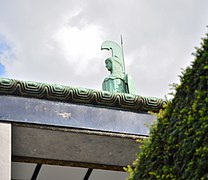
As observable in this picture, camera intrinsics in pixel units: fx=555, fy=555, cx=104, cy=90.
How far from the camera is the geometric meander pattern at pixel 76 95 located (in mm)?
6082

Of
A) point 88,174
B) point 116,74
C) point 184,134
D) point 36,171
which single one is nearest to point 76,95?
point 116,74

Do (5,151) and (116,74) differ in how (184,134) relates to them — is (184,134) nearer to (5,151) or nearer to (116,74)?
(5,151)

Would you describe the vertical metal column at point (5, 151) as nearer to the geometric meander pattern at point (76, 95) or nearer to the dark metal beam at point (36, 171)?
the geometric meander pattern at point (76, 95)

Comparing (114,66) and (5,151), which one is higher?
(114,66)

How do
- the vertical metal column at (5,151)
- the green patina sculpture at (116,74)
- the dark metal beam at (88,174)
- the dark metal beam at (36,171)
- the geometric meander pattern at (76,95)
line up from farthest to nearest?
the dark metal beam at (88,174) → the dark metal beam at (36,171) → the green patina sculpture at (116,74) → the geometric meander pattern at (76,95) → the vertical metal column at (5,151)

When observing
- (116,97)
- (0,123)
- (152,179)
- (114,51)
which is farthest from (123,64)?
(152,179)

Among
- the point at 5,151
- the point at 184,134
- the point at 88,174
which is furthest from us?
→ the point at 88,174

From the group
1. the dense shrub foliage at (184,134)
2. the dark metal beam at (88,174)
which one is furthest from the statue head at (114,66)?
the dense shrub foliage at (184,134)

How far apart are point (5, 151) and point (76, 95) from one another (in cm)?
103

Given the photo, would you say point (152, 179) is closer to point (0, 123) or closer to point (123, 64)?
point (0, 123)

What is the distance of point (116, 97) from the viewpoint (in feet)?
21.1

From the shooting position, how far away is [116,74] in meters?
7.02

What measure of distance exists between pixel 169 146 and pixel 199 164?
35cm

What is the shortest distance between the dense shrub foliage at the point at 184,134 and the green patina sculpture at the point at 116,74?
12.0ft
